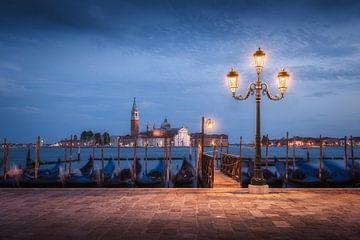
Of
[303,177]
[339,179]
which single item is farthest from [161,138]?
[339,179]

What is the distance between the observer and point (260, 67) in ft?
31.0

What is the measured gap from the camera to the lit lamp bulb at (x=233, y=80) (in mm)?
9734

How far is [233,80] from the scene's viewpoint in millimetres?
9734

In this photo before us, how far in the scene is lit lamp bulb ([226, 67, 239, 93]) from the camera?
9.73 meters

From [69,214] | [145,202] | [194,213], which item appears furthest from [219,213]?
[69,214]

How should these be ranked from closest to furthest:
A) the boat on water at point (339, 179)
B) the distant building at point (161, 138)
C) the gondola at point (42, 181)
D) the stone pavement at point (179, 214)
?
the stone pavement at point (179, 214)
the gondola at point (42, 181)
the boat on water at point (339, 179)
the distant building at point (161, 138)

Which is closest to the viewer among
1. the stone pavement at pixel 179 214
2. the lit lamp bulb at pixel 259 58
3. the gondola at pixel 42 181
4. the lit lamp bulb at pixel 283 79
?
the stone pavement at pixel 179 214

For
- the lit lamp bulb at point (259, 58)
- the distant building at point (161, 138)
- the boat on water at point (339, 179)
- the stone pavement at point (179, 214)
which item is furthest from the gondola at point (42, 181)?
the distant building at point (161, 138)

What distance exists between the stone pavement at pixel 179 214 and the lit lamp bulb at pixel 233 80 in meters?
2.60

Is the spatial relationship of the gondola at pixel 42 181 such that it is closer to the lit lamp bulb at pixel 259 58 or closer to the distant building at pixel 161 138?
the lit lamp bulb at pixel 259 58

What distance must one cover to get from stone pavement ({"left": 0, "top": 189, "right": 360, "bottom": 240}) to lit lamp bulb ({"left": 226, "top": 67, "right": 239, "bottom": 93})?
260 centimetres

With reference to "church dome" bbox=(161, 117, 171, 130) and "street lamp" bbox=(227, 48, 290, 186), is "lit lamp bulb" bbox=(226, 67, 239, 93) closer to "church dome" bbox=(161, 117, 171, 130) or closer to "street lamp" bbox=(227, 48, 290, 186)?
"street lamp" bbox=(227, 48, 290, 186)

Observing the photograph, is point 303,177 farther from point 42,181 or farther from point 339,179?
point 42,181

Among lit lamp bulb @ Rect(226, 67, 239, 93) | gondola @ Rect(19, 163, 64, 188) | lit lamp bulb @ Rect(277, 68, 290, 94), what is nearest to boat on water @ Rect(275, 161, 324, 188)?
lit lamp bulb @ Rect(277, 68, 290, 94)
